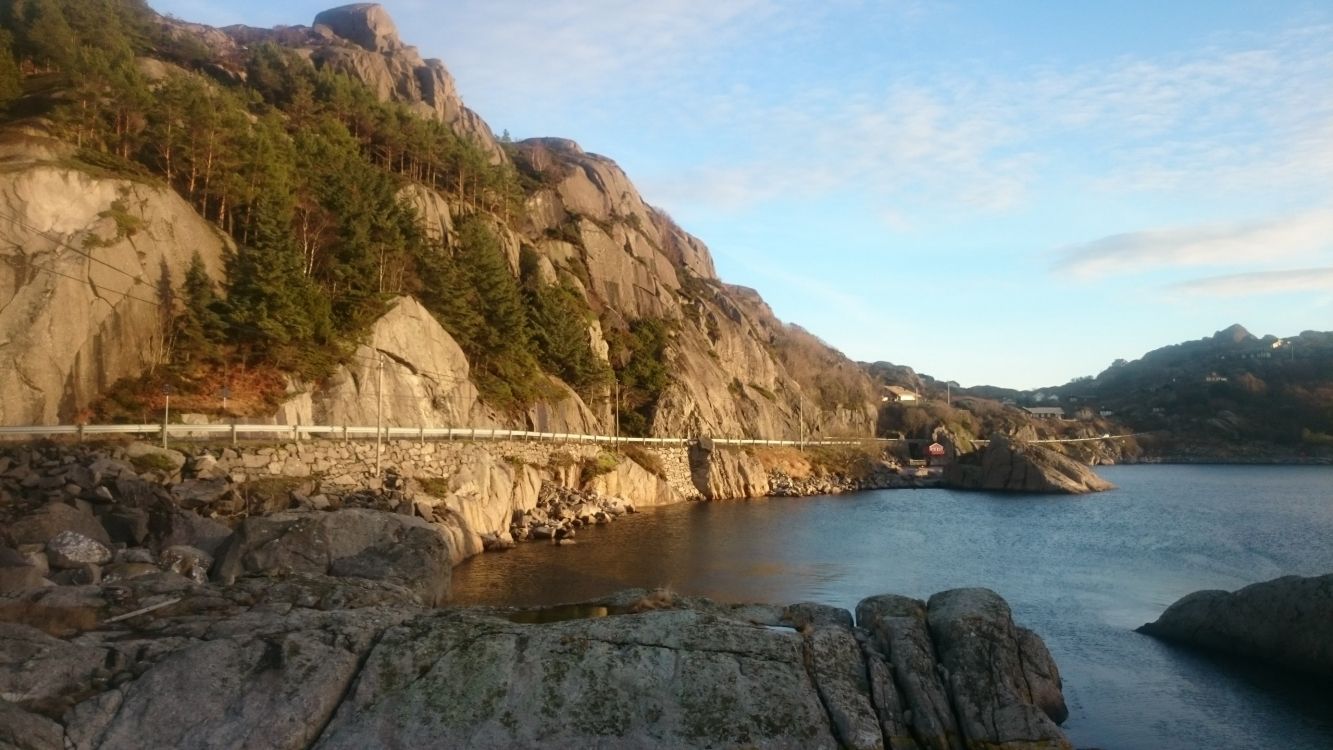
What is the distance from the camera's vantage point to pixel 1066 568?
34.3 metres

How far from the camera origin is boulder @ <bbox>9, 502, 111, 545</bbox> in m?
19.2

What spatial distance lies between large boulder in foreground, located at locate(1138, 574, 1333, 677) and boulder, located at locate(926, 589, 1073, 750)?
9.11m

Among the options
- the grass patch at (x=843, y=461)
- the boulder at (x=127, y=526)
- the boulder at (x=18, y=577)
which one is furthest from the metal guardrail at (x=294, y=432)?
the grass patch at (x=843, y=461)

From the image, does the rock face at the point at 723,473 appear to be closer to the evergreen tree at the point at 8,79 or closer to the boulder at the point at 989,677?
the evergreen tree at the point at 8,79

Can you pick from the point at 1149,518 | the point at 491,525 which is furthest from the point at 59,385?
the point at 1149,518

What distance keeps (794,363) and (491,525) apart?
86452 millimetres

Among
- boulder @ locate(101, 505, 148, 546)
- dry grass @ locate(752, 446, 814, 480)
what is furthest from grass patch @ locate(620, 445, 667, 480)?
boulder @ locate(101, 505, 148, 546)

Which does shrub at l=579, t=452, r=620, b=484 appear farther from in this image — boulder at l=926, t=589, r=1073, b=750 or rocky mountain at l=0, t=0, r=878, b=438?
boulder at l=926, t=589, r=1073, b=750

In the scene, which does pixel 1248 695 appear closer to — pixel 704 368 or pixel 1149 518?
pixel 1149 518

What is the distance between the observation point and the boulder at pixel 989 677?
36.9 ft

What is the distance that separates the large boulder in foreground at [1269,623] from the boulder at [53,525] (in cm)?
2744

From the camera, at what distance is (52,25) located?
136ft

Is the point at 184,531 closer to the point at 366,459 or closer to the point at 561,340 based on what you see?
the point at 366,459

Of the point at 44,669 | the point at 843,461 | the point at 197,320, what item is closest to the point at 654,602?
the point at 44,669
